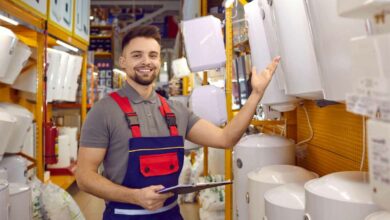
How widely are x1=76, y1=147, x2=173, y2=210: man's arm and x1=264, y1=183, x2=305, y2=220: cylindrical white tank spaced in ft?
1.57

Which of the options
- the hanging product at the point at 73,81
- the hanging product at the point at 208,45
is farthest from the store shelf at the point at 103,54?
the hanging product at the point at 208,45

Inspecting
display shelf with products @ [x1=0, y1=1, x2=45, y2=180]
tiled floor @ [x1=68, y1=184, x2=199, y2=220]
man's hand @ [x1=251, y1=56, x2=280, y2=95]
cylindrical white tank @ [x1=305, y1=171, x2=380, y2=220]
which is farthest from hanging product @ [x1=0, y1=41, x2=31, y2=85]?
cylindrical white tank @ [x1=305, y1=171, x2=380, y2=220]

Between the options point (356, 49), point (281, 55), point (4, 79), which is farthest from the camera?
point (4, 79)

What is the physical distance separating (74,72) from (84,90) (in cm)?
74

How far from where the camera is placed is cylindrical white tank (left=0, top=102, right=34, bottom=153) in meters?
3.38

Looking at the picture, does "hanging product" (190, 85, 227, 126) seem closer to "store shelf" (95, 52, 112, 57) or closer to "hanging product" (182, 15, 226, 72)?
"hanging product" (182, 15, 226, 72)

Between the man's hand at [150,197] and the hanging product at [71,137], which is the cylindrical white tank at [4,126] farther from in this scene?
the hanging product at [71,137]

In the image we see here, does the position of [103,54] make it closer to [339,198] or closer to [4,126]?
[4,126]

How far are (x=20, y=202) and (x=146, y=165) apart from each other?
110cm

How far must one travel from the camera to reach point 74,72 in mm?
5094

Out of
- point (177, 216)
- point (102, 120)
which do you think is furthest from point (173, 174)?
point (102, 120)

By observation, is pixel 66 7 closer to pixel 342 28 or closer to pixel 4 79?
pixel 4 79

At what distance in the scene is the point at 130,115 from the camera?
1945mm

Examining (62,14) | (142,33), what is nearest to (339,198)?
(142,33)
